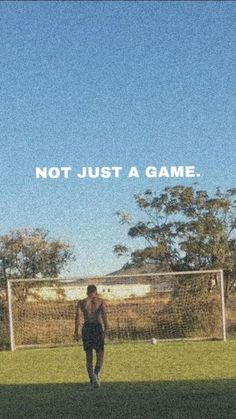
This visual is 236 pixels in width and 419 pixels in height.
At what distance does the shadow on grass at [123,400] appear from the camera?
10.1 meters

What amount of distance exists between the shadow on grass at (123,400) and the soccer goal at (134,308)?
11526 mm

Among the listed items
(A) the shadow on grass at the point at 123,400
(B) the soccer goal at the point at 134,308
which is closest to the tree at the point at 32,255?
(B) the soccer goal at the point at 134,308

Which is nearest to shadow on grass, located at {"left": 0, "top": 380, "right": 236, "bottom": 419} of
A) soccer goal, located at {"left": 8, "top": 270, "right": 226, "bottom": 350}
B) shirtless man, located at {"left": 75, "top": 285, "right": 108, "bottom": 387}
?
shirtless man, located at {"left": 75, "top": 285, "right": 108, "bottom": 387}

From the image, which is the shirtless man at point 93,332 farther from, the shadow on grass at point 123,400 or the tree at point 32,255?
the tree at point 32,255

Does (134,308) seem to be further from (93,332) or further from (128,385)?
(93,332)

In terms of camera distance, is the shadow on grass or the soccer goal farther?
the soccer goal

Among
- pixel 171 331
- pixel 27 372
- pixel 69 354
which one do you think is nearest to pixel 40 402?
pixel 27 372

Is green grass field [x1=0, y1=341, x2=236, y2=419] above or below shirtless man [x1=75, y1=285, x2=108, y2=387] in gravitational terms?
below

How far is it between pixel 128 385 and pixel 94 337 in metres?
1.15

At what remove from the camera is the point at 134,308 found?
88.3 feet

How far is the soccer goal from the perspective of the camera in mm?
25406

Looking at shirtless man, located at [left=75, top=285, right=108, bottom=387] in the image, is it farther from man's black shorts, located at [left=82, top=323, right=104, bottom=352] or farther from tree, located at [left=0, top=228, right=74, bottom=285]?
tree, located at [left=0, top=228, right=74, bottom=285]

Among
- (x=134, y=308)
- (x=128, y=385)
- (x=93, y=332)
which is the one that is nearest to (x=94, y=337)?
(x=93, y=332)

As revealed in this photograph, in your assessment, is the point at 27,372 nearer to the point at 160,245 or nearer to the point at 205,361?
the point at 205,361
